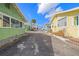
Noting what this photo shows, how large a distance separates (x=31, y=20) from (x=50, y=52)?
2.05 ft

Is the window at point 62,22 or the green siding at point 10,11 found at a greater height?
the green siding at point 10,11

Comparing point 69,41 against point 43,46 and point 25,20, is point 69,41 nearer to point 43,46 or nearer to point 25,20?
point 43,46

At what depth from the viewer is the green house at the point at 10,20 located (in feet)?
10.0

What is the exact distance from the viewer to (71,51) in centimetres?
309

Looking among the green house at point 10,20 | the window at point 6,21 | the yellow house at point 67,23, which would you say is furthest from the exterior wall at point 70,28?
the window at point 6,21

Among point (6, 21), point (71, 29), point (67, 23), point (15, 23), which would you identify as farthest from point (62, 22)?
point (6, 21)

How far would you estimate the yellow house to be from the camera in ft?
10.3

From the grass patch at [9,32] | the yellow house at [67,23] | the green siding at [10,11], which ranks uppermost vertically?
the green siding at [10,11]

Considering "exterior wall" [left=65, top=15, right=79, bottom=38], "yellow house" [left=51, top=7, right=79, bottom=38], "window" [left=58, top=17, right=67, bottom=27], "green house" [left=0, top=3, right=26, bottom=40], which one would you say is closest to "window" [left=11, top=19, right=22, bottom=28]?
"green house" [left=0, top=3, right=26, bottom=40]

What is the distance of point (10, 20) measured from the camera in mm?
3211

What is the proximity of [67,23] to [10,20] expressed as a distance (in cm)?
95

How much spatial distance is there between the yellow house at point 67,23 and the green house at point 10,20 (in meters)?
0.55

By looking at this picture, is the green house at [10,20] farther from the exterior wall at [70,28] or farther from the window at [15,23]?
the exterior wall at [70,28]

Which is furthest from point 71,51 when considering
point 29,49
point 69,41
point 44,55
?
point 29,49
